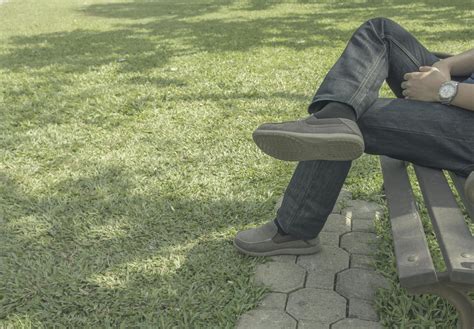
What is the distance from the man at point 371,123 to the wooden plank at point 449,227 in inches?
4.5

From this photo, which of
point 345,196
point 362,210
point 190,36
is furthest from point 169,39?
point 362,210

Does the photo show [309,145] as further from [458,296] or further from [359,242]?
[359,242]

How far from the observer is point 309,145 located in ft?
6.84

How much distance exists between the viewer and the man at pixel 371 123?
210cm

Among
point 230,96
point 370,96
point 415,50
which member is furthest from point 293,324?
point 230,96

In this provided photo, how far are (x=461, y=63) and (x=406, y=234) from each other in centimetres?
118

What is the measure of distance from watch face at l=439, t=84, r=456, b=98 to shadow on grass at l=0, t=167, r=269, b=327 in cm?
121

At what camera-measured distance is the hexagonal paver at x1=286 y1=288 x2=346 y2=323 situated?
2.30 meters

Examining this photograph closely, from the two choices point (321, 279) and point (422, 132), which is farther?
point (321, 279)

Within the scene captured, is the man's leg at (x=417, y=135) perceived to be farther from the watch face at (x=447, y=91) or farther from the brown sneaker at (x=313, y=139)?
the brown sneaker at (x=313, y=139)

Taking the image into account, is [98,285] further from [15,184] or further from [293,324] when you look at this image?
[15,184]

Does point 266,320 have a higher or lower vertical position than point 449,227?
lower

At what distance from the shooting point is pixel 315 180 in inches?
96.5

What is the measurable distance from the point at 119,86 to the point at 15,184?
2556mm
